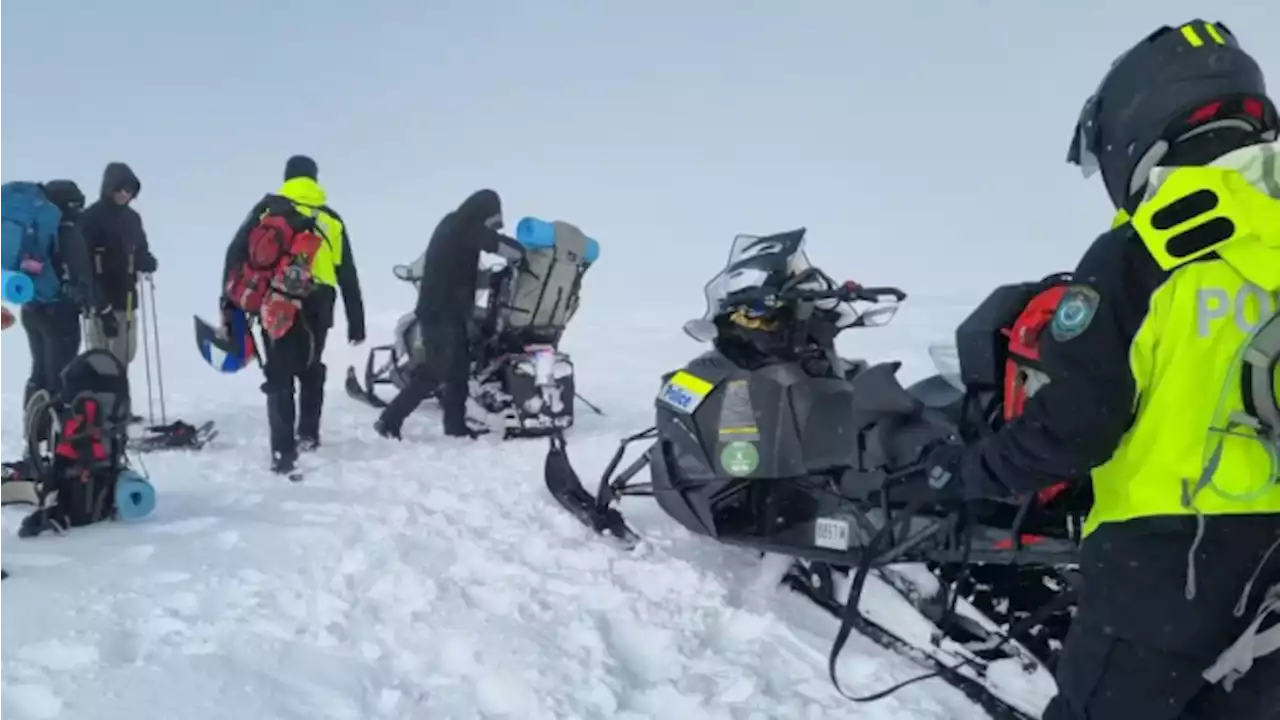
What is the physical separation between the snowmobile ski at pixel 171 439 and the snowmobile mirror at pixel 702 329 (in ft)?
13.5

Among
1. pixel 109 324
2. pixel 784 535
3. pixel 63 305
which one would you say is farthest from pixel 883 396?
pixel 109 324

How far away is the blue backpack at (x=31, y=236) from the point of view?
245 inches

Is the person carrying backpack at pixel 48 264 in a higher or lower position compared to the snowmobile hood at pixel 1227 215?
lower

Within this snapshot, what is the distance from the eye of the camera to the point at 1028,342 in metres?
2.16

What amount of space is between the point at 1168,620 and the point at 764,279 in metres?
2.66

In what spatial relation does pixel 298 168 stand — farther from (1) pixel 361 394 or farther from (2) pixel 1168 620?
(2) pixel 1168 620

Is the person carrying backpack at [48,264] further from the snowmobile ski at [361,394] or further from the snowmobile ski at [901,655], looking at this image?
the snowmobile ski at [901,655]

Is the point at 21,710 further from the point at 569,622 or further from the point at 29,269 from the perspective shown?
the point at 29,269

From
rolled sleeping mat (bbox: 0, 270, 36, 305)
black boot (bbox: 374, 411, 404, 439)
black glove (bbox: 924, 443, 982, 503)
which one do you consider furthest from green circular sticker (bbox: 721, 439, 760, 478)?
rolled sleeping mat (bbox: 0, 270, 36, 305)

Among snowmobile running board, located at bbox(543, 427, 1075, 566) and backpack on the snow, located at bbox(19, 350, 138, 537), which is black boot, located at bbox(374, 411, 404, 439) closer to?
snowmobile running board, located at bbox(543, 427, 1075, 566)

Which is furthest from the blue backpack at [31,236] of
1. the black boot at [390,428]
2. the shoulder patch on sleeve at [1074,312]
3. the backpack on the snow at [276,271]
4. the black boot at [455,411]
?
the shoulder patch on sleeve at [1074,312]

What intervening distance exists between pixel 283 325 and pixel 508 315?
2061 mm

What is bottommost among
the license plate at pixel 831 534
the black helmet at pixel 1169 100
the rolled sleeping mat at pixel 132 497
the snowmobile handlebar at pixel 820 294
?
the rolled sleeping mat at pixel 132 497

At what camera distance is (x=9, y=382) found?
13789 mm
